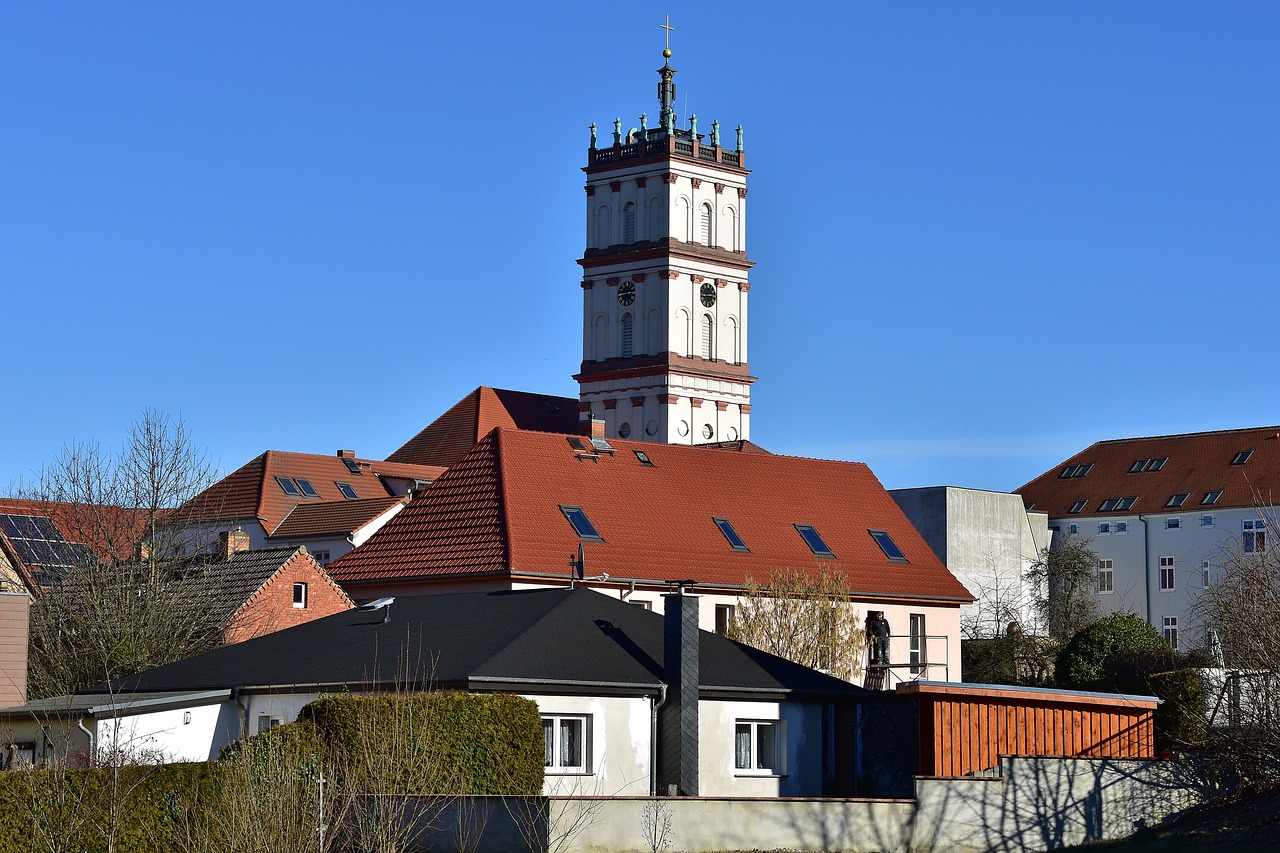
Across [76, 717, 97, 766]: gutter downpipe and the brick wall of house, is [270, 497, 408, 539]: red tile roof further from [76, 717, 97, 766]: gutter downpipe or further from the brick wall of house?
[76, 717, 97, 766]: gutter downpipe

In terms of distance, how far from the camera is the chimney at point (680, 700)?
3362cm

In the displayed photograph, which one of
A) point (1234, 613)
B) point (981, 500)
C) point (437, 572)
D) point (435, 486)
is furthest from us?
point (981, 500)

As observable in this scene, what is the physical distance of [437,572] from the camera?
2018 inches

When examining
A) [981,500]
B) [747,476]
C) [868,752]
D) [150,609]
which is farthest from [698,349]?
[868,752]

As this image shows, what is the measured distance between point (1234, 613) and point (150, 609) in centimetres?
2314

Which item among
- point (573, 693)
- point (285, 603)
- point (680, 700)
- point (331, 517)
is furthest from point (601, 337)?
point (573, 693)

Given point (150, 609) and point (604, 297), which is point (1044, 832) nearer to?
point (150, 609)

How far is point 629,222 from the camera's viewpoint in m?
112

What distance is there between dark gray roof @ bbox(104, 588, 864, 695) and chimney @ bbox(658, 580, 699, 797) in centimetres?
41

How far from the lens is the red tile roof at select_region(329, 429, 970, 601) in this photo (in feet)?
171

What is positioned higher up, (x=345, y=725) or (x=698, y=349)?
(x=698, y=349)

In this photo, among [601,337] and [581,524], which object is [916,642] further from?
[601,337]

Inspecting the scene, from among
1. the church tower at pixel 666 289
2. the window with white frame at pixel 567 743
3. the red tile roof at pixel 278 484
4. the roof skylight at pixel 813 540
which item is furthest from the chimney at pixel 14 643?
the church tower at pixel 666 289

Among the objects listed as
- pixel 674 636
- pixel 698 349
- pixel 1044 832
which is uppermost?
pixel 698 349
